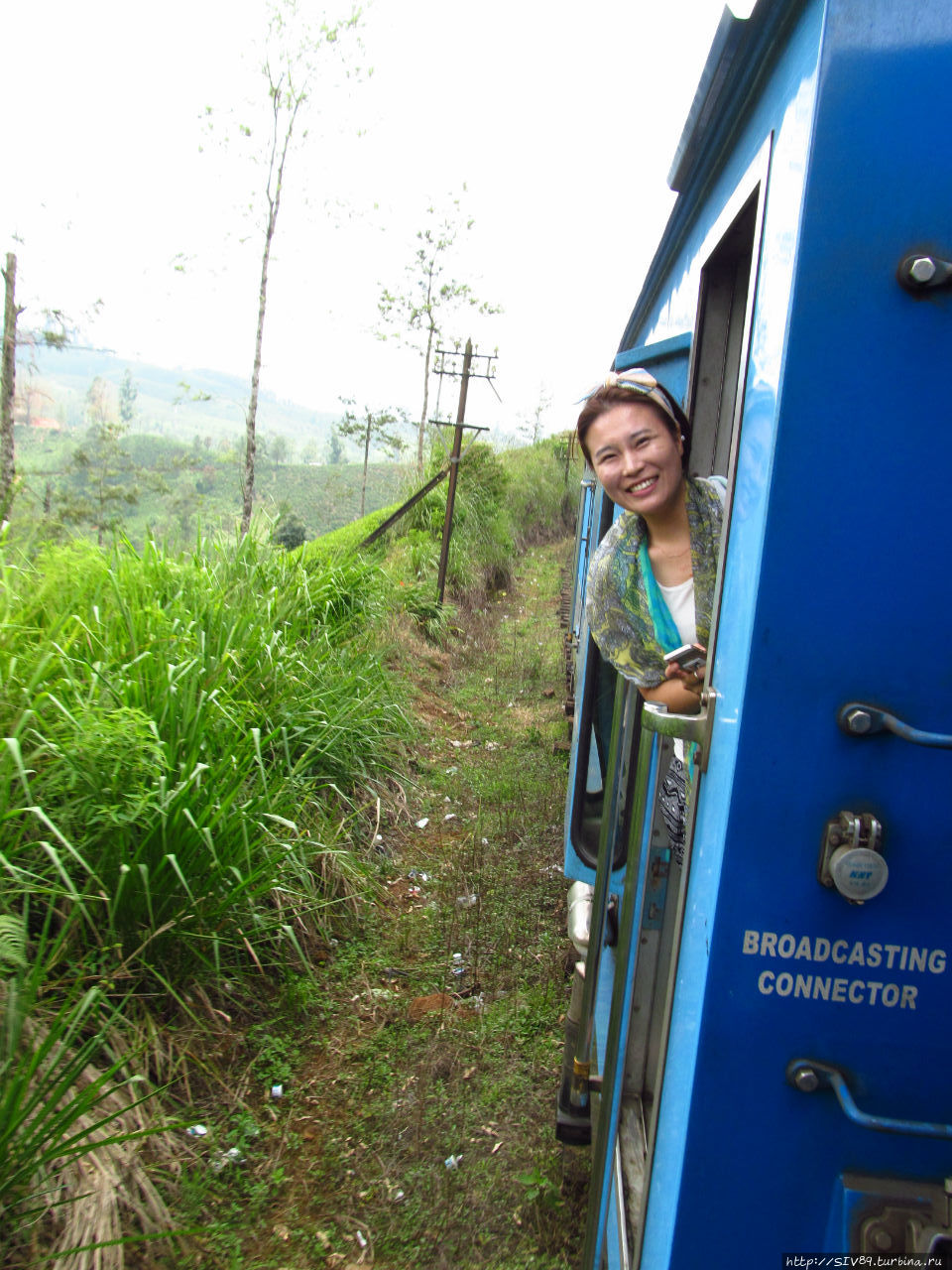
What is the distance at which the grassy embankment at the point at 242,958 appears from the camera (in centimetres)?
248

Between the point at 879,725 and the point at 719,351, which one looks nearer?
the point at 879,725

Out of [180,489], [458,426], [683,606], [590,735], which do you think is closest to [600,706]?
[590,735]

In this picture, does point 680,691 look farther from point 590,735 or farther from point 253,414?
point 253,414

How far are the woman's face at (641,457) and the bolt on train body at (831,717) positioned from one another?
457 mm

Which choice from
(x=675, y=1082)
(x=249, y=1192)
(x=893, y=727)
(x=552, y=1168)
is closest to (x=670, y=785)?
(x=675, y=1082)

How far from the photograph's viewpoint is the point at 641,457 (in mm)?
1764

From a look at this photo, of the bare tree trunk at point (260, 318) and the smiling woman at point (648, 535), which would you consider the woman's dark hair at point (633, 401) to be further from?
the bare tree trunk at point (260, 318)

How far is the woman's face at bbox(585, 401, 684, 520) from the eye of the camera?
1769 millimetres

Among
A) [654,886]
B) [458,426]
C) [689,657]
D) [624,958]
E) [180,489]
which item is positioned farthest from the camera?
[180,489]

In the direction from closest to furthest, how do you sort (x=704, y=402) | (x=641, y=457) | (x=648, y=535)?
(x=641, y=457)
(x=648, y=535)
(x=704, y=402)

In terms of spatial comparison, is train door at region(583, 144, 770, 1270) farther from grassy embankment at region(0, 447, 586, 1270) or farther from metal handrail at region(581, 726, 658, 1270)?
grassy embankment at region(0, 447, 586, 1270)

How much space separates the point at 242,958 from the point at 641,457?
106 inches

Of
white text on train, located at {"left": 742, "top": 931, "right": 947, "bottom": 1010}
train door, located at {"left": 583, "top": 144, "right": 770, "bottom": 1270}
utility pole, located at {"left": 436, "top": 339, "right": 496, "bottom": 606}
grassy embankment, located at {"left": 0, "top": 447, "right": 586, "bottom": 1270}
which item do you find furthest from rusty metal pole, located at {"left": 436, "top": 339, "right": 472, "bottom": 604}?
white text on train, located at {"left": 742, "top": 931, "right": 947, "bottom": 1010}

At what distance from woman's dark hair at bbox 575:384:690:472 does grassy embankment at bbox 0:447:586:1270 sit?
6.67 feet
